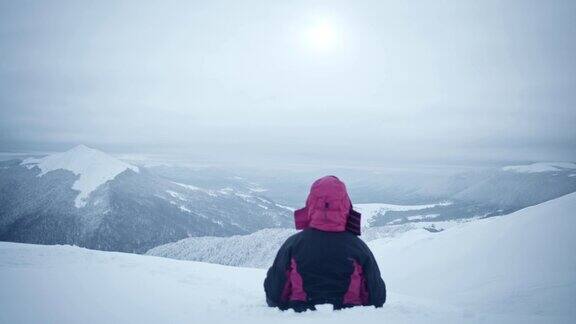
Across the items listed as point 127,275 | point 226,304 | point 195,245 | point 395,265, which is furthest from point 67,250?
point 195,245

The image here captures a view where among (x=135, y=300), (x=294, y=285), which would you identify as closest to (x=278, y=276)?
(x=294, y=285)

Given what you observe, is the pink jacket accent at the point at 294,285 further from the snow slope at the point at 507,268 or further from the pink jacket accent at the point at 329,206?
the snow slope at the point at 507,268

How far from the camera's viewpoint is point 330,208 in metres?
5.37

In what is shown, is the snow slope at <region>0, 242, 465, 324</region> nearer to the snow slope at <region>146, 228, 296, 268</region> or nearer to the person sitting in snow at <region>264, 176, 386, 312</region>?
the person sitting in snow at <region>264, 176, 386, 312</region>

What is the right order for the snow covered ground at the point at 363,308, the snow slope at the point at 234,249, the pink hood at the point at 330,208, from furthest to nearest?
the snow slope at the point at 234,249
the snow covered ground at the point at 363,308
the pink hood at the point at 330,208

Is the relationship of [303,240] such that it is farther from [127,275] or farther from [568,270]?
[568,270]

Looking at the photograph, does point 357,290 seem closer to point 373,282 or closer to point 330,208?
point 373,282

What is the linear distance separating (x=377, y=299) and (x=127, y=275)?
855 centimetres

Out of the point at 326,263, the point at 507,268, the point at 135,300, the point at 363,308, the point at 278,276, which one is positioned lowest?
the point at 507,268

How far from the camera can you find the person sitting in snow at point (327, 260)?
5375 millimetres

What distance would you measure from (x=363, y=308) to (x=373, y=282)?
1.56 feet

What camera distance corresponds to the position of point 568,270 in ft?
32.0

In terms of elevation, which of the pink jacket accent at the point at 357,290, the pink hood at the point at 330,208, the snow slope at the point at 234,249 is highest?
the pink hood at the point at 330,208

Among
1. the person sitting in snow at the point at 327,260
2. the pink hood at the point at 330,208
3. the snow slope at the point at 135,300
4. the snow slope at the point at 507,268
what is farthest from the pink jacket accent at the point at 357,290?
the snow slope at the point at 507,268
